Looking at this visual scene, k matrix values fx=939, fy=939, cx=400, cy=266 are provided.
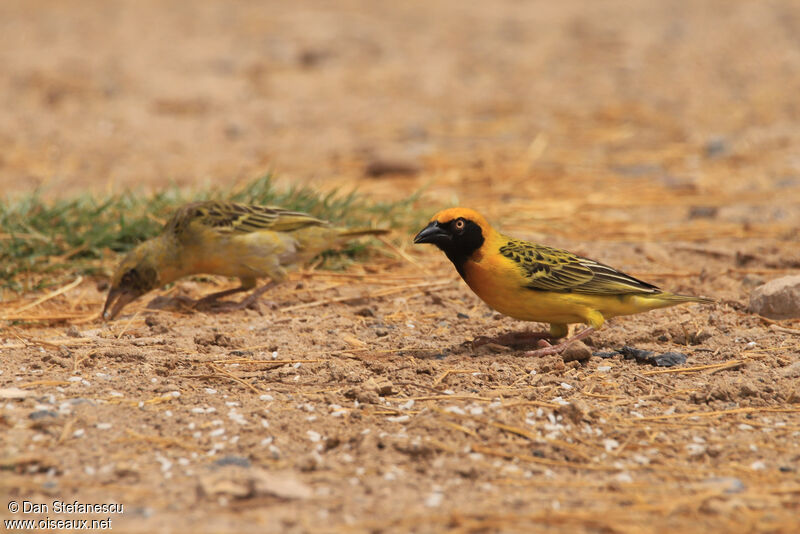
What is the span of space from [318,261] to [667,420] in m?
3.48

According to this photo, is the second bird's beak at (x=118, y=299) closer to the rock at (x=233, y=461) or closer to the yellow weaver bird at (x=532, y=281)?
the yellow weaver bird at (x=532, y=281)

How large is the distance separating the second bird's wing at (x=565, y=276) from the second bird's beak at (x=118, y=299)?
2495mm

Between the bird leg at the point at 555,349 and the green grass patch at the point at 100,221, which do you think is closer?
the bird leg at the point at 555,349

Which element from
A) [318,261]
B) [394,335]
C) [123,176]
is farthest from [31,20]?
[394,335]

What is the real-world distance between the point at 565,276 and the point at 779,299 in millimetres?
1338

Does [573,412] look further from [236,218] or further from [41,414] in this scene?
[236,218]

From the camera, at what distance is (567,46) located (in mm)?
15633

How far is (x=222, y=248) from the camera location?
618 cm

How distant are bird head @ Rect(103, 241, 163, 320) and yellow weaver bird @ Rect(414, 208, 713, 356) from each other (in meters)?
2.05

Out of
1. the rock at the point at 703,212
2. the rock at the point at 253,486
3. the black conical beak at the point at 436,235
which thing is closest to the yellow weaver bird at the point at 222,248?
the black conical beak at the point at 436,235

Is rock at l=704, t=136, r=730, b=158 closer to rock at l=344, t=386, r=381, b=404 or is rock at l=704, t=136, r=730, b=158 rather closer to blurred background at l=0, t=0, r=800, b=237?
blurred background at l=0, t=0, r=800, b=237

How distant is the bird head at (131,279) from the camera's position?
6000mm

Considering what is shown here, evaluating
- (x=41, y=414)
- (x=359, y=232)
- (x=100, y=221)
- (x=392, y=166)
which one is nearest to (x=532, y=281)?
(x=359, y=232)

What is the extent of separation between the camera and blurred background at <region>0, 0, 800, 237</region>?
9.73 m
